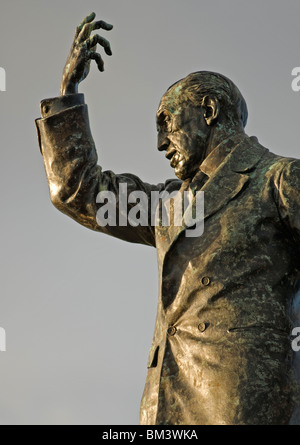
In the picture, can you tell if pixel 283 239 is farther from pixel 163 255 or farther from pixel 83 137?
pixel 83 137

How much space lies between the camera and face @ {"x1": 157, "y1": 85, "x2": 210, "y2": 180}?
9.02m

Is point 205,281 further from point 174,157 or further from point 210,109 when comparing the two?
point 210,109

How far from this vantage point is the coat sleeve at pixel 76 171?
9344mm

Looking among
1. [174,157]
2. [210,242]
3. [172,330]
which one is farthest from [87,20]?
[172,330]

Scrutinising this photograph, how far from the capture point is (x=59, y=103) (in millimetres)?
9398

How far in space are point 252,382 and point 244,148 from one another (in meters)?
1.96

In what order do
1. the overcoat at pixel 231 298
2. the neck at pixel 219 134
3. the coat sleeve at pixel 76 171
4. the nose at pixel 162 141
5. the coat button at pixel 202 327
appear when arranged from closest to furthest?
the overcoat at pixel 231 298
the coat button at pixel 202 327
the neck at pixel 219 134
the nose at pixel 162 141
the coat sleeve at pixel 76 171

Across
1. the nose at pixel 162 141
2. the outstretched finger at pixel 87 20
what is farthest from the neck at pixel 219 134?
the outstretched finger at pixel 87 20

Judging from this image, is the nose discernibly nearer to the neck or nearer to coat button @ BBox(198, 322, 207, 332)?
the neck

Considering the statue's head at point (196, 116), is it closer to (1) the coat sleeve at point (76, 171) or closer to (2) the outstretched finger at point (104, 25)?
(1) the coat sleeve at point (76, 171)

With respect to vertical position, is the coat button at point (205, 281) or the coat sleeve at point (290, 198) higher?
the coat sleeve at point (290, 198)

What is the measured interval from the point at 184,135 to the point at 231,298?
59.9 inches

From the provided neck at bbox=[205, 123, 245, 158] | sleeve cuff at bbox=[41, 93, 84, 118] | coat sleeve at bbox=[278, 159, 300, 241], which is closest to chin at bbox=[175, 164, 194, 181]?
neck at bbox=[205, 123, 245, 158]

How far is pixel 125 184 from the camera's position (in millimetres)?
9477
